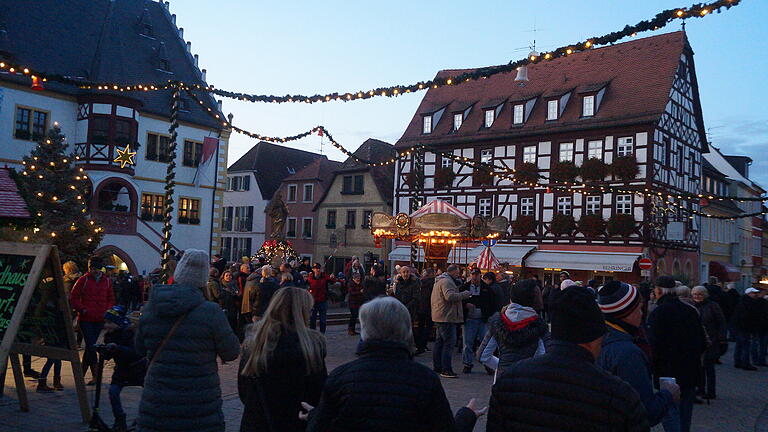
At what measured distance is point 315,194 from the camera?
51.1m

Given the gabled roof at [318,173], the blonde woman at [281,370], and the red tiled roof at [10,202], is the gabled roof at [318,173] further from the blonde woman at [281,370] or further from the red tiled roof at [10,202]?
the blonde woman at [281,370]

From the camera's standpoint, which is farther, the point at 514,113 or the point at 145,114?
the point at 514,113

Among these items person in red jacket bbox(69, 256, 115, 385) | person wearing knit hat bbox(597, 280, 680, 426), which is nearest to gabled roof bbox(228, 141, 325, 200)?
person in red jacket bbox(69, 256, 115, 385)

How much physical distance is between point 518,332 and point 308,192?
45.7m

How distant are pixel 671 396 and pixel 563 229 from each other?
105ft

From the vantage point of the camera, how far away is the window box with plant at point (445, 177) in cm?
3947

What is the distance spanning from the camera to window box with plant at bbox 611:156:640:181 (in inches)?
1294

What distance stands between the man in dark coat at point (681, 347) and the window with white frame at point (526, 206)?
29.4 m

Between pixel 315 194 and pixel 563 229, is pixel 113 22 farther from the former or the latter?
pixel 563 229

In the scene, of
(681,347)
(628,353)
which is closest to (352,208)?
(681,347)

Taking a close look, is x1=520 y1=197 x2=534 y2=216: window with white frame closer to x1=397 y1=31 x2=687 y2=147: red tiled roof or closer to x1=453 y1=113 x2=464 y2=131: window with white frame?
x1=397 y1=31 x2=687 y2=147: red tiled roof

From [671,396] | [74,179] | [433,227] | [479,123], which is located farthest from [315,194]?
[671,396]

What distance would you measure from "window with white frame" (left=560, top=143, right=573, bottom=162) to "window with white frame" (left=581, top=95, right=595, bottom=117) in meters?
1.73

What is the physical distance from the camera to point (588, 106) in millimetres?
35469
